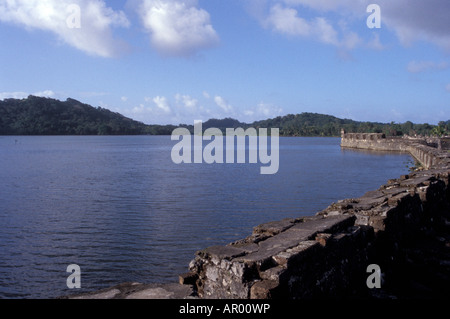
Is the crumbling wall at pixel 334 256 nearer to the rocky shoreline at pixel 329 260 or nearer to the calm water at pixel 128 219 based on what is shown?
the rocky shoreline at pixel 329 260

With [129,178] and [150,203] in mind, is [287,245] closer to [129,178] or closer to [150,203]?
[150,203]

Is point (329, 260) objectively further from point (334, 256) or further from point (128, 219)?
point (128, 219)

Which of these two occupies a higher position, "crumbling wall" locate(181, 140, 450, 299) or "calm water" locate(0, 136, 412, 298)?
"crumbling wall" locate(181, 140, 450, 299)

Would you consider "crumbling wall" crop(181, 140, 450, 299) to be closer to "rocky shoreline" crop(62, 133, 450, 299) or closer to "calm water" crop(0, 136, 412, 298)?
"rocky shoreline" crop(62, 133, 450, 299)

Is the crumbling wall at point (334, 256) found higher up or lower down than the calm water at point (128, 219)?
higher up

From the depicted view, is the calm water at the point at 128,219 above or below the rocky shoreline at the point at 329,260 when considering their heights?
below

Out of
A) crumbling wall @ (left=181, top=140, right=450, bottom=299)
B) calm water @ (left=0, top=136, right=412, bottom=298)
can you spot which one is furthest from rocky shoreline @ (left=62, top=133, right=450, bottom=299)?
calm water @ (left=0, top=136, right=412, bottom=298)

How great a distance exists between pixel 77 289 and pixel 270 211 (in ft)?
31.6

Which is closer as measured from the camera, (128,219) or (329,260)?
(329,260)

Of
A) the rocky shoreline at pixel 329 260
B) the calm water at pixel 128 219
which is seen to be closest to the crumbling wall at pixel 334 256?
the rocky shoreline at pixel 329 260

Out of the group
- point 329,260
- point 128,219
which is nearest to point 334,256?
point 329,260

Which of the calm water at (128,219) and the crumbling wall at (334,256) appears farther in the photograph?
the calm water at (128,219)

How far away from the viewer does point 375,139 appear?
7512 centimetres
